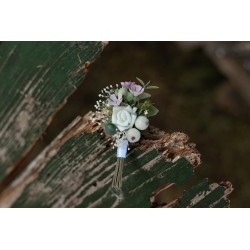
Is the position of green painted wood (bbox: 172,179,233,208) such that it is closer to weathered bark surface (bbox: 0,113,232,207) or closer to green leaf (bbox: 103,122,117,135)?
weathered bark surface (bbox: 0,113,232,207)

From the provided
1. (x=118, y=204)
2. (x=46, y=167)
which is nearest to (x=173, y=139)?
(x=118, y=204)

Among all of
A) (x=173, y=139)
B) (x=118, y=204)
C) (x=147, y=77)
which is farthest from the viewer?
(x=147, y=77)

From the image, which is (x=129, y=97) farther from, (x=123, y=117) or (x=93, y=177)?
(x=93, y=177)

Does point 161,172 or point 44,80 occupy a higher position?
point 44,80

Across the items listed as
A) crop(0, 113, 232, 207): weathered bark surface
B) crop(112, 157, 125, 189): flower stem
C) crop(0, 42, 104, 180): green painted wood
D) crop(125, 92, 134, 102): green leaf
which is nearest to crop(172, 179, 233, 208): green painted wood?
crop(0, 113, 232, 207): weathered bark surface

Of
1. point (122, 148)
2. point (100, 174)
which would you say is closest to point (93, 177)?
point (100, 174)

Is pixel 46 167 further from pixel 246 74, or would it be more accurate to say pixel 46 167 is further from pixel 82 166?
pixel 246 74
